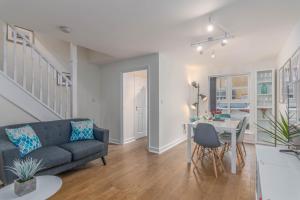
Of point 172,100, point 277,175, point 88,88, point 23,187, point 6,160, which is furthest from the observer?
point 88,88

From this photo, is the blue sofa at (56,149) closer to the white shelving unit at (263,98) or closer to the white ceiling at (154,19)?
the white ceiling at (154,19)

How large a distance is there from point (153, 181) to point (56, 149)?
5.21 feet

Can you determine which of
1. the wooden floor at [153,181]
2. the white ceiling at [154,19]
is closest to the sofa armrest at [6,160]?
the wooden floor at [153,181]

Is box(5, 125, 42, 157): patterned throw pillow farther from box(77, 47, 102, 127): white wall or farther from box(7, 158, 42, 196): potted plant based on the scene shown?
box(77, 47, 102, 127): white wall

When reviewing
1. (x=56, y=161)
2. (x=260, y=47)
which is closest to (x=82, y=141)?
(x=56, y=161)

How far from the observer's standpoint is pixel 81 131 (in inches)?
125

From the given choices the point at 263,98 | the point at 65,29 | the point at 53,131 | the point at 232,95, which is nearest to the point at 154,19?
the point at 65,29

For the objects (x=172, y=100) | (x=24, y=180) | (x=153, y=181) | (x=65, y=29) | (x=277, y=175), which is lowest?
(x=153, y=181)

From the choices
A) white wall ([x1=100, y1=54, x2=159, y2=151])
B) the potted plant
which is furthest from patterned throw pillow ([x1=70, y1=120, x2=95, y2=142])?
the potted plant

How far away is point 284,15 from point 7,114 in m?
4.26

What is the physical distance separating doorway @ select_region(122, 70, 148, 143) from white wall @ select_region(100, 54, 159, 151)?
0.16 m

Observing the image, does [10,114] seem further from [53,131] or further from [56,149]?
[56,149]

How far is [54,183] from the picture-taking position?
1.63 m

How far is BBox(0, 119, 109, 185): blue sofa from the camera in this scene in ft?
6.72
